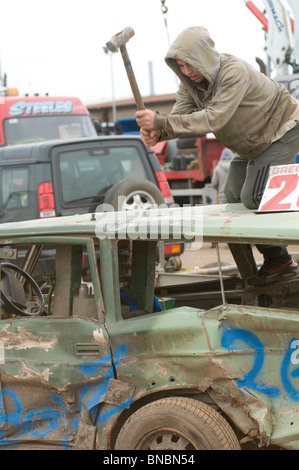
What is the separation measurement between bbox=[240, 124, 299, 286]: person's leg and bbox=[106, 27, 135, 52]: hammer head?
113 cm

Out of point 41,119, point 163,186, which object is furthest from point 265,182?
point 41,119

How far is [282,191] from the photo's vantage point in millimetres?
3809

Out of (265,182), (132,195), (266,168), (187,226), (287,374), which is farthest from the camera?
(132,195)

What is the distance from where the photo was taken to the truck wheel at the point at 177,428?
3254 millimetres

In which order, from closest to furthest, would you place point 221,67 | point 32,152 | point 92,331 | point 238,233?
point 238,233, point 92,331, point 221,67, point 32,152

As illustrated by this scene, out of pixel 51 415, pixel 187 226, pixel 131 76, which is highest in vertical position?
pixel 131 76

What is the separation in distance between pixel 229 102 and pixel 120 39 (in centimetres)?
86

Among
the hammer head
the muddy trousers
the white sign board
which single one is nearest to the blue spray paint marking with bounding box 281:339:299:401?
the white sign board

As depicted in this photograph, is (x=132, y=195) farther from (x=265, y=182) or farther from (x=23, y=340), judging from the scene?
(x=23, y=340)

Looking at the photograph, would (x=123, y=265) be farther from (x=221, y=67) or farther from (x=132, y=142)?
(x=132, y=142)
